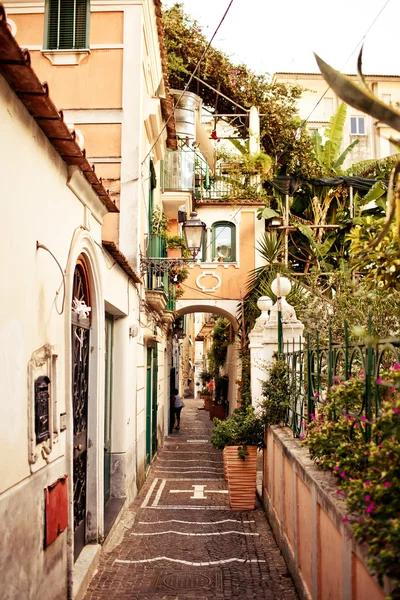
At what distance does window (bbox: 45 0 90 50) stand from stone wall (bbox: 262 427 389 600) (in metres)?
7.46

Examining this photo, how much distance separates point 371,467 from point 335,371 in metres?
2.29

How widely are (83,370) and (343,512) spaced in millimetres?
3925

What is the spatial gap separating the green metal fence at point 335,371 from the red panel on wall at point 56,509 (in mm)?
2417

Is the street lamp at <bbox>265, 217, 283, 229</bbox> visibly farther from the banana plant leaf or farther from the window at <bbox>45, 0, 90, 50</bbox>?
the banana plant leaf

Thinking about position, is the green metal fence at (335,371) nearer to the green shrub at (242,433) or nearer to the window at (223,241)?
the green shrub at (242,433)

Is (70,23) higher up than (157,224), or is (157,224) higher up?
(70,23)

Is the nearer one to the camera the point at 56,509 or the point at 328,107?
the point at 56,509

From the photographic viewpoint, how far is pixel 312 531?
5.42 m

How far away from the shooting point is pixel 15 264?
4.36 meters

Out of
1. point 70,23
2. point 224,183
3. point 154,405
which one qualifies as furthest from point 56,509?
point 224,183

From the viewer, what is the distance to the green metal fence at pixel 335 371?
4.23 metres

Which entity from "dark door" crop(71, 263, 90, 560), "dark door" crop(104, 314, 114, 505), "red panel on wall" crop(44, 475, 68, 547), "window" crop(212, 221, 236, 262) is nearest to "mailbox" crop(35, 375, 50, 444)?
"red panel on wall" crop(44, 475, 68, 547)

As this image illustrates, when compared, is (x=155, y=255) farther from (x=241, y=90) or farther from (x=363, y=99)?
(x=241, y=90)

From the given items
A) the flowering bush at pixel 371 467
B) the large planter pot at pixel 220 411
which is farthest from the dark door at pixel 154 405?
the flowering bush at pixel 371 467
